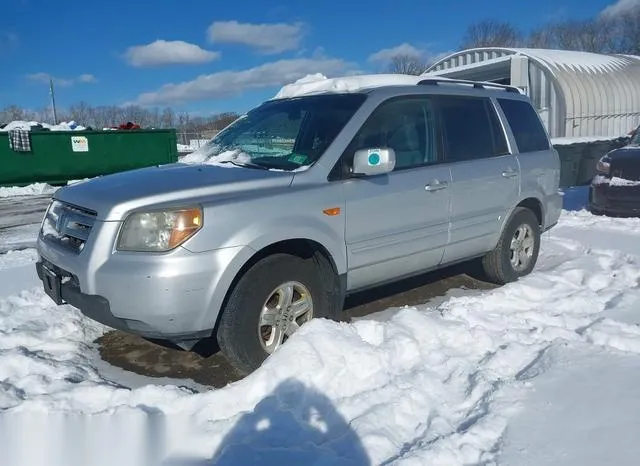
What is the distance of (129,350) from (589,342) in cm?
326

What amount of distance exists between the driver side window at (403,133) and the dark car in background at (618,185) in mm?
5261

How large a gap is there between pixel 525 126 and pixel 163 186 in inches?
150

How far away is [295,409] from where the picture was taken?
3137 mm

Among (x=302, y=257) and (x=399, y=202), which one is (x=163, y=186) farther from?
(x=399, y=202)

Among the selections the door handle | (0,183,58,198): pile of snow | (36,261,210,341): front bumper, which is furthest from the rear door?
(0,183,58,198): pile of snow

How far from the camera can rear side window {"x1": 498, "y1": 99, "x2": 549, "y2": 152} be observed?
18.2ft

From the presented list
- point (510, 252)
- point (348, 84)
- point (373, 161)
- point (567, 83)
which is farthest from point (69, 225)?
point (567, 83)

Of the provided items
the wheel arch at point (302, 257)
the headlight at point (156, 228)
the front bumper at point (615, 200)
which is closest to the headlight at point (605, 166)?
the front bumper at point (615, 200)

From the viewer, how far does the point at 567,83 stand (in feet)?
65.4

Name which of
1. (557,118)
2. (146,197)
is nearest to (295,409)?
(146,197)

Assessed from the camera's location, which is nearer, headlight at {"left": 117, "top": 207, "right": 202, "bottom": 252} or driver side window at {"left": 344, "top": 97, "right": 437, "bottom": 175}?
headlight at {"left": 117, "top": 207, "right": 202, "bottom": 252}

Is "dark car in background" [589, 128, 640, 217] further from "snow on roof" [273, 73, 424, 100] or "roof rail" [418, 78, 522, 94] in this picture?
"snow on roof" [273, 73, 424, 100]

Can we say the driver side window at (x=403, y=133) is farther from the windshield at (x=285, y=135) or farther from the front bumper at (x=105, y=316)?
the front bumper at (x=105, y=316)

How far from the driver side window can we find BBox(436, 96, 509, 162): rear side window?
19 cm
